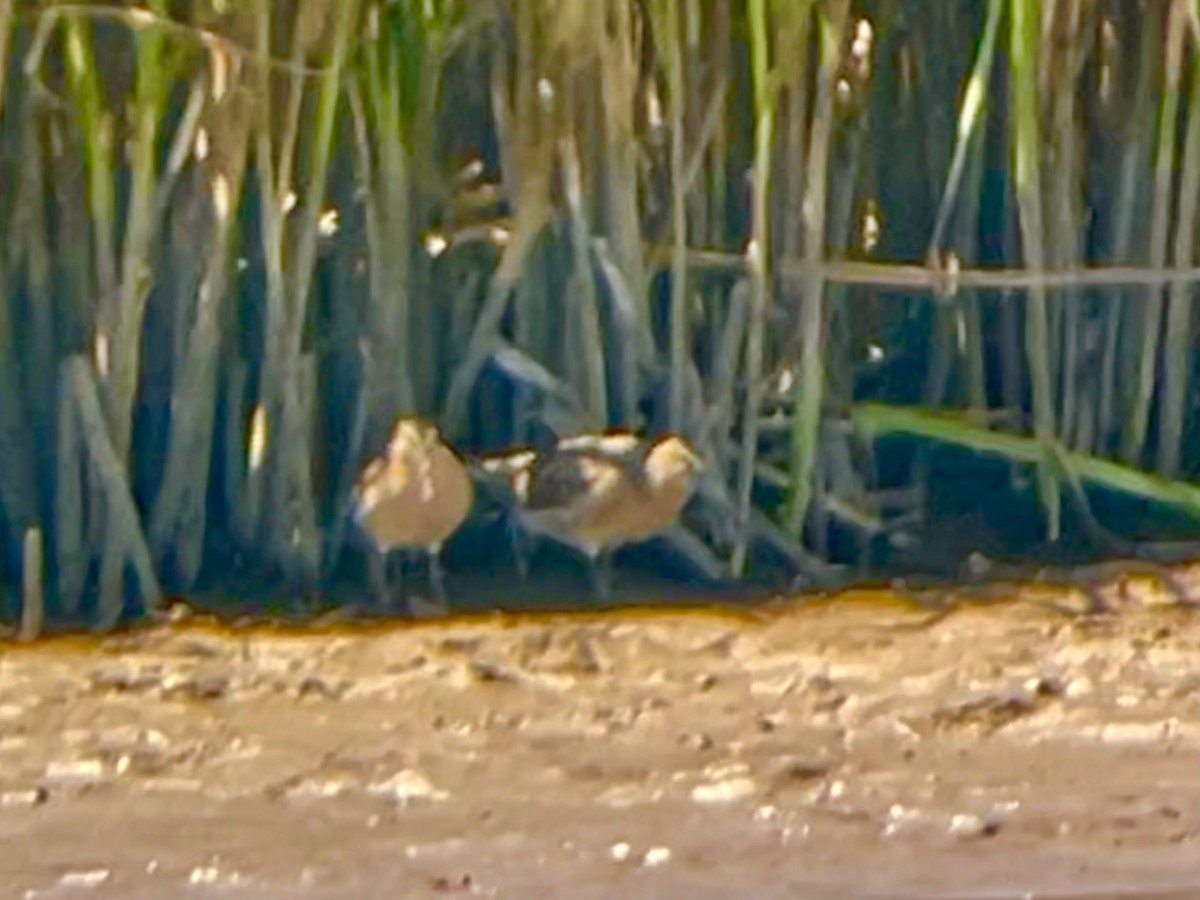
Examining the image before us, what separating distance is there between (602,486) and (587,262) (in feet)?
0.89

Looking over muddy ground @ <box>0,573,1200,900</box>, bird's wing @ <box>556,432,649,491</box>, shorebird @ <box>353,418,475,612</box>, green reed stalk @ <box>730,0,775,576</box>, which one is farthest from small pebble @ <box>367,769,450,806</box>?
green reed stalk @ <box>730,0,775,576</box>

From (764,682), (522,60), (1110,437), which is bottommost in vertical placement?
(764,682)

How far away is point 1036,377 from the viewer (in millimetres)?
3607

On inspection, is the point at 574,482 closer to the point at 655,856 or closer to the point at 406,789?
the point at 406,789

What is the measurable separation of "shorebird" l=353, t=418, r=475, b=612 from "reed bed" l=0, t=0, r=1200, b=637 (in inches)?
2.5

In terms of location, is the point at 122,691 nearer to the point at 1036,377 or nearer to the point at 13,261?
the point at 13,261

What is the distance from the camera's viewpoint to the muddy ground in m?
2.79

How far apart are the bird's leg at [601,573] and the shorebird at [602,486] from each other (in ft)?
0.08

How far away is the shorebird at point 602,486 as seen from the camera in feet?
11.3

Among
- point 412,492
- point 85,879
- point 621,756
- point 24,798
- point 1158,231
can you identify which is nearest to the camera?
point 85,879

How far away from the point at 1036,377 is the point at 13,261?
4.17ft

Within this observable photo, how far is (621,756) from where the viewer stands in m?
3.07

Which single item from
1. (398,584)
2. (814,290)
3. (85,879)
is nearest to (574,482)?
(398,584)

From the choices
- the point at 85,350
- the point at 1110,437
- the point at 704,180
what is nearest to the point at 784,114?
the point at 704,180
